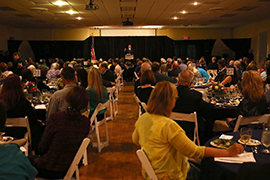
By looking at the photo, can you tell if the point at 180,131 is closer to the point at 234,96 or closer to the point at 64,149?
the point at 64,149

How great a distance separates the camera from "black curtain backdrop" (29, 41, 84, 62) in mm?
18734

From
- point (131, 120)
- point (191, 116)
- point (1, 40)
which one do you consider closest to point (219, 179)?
point (191, 116)

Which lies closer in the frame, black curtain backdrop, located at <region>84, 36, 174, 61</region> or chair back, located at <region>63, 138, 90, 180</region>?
chair back, located at <region>63, 138, 90, 180</region>

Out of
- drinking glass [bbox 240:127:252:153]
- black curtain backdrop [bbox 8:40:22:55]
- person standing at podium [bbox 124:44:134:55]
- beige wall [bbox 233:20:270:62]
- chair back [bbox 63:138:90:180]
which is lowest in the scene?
chair back [bbox 63:138:90:180]

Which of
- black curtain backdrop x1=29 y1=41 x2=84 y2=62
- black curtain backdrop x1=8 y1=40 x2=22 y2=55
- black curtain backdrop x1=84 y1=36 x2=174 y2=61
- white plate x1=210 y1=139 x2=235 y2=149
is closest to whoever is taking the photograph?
white plate x1=210 y1=139 x2=235 y2=149

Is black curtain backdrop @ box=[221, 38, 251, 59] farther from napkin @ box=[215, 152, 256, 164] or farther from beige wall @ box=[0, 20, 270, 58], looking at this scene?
napkin @ box=[215, 152, 256, 164]

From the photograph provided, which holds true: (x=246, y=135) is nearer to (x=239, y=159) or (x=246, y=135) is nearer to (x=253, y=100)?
(x=239, y=159)

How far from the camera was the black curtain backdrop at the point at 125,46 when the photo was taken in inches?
745

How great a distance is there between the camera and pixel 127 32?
829 inches

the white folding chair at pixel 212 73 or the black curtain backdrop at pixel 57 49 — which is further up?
the black curtain backdrop at pixel 57 49

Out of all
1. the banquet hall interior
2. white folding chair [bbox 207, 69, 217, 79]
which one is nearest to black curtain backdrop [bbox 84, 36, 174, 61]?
the banquet hall interior

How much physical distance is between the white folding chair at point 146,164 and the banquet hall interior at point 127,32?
7.81 feet

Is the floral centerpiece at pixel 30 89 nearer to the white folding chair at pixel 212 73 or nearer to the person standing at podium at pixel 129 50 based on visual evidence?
the white folding chair at pixel 212 73

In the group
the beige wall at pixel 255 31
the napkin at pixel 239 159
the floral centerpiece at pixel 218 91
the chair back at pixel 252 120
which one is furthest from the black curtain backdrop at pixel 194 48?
the napkin at pixel 239 159
